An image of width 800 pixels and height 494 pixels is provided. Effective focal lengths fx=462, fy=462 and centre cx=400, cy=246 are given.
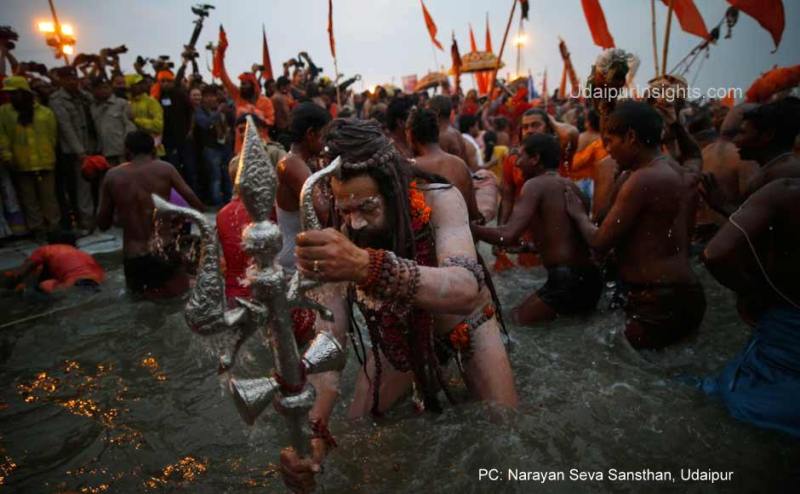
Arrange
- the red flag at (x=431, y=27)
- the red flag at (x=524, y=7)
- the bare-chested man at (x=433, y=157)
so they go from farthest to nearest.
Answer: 1. the red flag at (x=431, y=27)
2. the red flag at (x=524, y=7)
3. the bare-chested man at (x=433, y=157)

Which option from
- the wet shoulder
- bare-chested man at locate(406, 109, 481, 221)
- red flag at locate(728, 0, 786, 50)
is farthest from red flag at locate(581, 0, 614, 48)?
the wet shoulder

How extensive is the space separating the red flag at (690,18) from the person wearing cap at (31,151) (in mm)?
10164

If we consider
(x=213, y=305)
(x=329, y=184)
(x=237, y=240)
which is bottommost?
(x=237, y=240)

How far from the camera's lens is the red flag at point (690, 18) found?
7.20 m

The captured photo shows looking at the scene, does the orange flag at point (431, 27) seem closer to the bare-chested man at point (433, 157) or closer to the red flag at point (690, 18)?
the red flag at point (690, 18)

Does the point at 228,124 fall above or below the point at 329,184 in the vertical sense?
above

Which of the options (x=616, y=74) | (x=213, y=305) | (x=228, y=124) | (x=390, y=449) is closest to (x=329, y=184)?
(x=213, y=305)

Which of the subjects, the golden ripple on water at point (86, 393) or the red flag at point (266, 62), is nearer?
the golden ripple on water at point (86, 393)

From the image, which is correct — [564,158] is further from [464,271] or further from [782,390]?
[464,271]

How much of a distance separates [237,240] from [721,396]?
329 cm

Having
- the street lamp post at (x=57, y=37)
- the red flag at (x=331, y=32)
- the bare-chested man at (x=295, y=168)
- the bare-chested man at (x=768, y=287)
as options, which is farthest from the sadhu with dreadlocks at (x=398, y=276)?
the street lamp post at (x=57, y=37)

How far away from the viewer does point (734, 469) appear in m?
2.23

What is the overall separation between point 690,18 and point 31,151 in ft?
34.8

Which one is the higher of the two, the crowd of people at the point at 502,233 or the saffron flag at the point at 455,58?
the saffron flag at the point at 455,58
